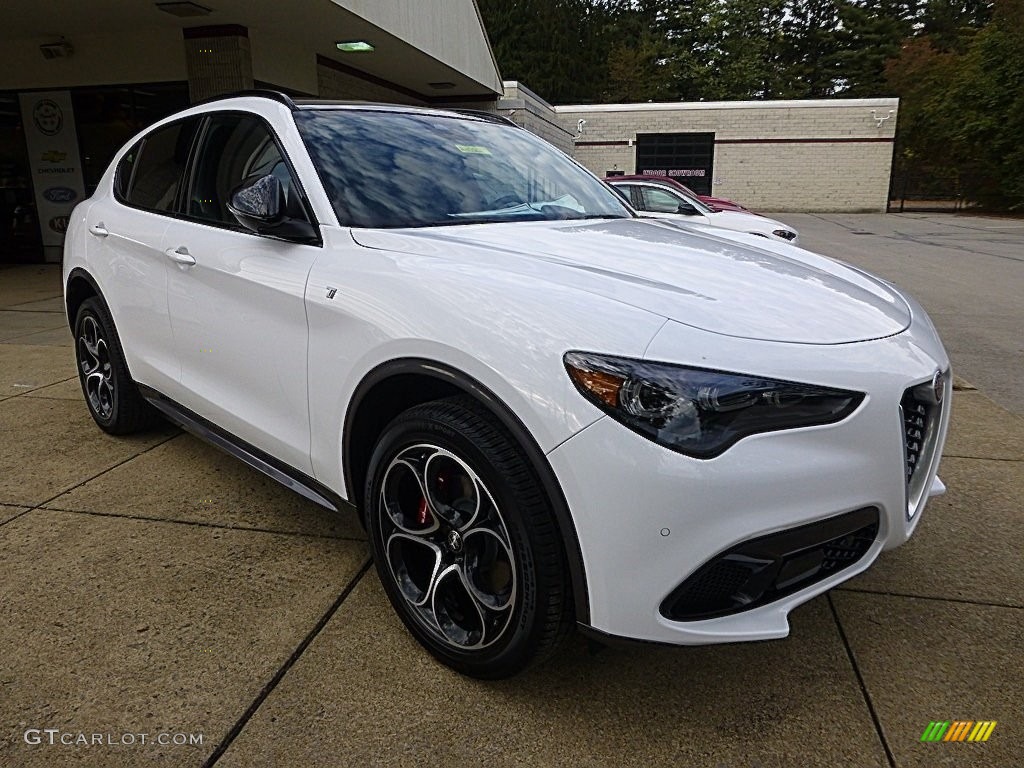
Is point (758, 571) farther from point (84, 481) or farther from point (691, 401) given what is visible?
point (84, 481)

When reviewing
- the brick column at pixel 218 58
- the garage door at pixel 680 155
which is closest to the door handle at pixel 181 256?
the brick column at pixel 218 58

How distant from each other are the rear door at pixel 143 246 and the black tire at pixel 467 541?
Result: 1.61 m

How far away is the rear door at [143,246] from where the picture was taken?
3.51m

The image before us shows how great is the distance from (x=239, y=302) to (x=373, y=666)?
1378 millimetres

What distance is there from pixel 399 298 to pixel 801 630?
5.51 ft

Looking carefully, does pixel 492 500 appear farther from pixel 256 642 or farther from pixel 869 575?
pixel 869 575

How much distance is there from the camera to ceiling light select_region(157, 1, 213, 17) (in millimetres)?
9374

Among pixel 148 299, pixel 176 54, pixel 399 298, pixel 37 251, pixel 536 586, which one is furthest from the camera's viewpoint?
pixel 37 251

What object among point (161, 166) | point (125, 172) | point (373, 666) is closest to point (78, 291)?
point (125, 172)

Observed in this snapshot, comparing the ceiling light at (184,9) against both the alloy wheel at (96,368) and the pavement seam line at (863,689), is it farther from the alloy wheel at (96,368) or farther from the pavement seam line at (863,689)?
the pavement seam line at (863,689)

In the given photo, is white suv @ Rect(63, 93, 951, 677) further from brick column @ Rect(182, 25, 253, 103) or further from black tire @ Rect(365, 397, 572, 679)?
brick column @ Rect(182, 25, 253, 103)

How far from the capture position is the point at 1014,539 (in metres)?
3.23

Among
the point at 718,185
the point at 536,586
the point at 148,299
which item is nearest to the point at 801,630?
the point at 536,586

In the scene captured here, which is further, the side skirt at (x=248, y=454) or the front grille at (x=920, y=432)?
the side skirt at (x=248, y=454)
